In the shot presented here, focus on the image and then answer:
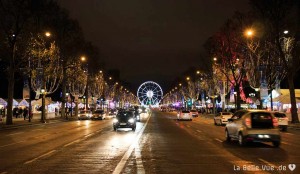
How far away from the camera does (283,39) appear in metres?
52.3

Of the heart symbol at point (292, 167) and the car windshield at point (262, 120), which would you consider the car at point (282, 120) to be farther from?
the heart symbol at point (292, 167)

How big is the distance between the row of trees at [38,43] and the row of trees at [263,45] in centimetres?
2276

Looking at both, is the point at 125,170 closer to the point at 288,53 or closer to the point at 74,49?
the point at 288,53

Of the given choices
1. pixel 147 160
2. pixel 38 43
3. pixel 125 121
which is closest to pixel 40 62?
pixel 38 43

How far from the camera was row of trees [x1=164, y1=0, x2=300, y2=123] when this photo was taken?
164 feet

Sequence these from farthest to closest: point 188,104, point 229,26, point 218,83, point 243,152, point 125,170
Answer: point 188,104 → point 218,83 → point 229,26 → point 243,152 → point 125,170

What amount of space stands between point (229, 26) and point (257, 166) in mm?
49814

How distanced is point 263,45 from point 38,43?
2678 centimetres

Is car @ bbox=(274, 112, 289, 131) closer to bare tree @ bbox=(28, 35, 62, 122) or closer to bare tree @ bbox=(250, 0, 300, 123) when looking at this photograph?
bare tree @ bbox=(250, 0, 300, 123)

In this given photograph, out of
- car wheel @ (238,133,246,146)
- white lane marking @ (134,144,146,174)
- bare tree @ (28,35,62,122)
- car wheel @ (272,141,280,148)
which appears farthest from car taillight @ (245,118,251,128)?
bare tree @ (28,35,62,122)

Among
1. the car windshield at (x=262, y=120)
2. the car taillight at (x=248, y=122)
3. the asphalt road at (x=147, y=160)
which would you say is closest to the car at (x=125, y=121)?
the asphalt road at (x=147, y=160)

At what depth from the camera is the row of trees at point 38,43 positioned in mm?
50062

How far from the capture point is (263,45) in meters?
55.8

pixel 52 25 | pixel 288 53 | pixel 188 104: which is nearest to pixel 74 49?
pixel 52 25
